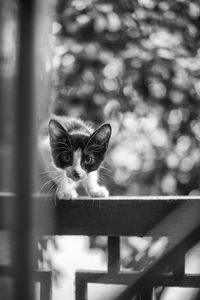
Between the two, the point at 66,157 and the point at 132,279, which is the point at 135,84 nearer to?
the point at 66,157

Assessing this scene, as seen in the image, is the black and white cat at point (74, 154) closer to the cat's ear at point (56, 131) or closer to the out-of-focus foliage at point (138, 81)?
the cat's ear at point (56, 131)

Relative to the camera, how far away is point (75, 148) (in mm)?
1388

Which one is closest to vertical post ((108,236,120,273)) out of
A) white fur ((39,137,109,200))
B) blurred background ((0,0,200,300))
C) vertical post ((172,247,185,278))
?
vertical post ((172,247,185,278))

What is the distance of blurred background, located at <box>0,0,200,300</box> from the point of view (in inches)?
74.5

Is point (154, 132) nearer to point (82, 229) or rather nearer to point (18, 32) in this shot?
point (82, 229)

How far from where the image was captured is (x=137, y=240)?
73.0 inches

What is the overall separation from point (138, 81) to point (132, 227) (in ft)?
3.97

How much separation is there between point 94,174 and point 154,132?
0.65 metres

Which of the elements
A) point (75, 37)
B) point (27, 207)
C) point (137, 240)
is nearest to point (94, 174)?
point (137, 240)

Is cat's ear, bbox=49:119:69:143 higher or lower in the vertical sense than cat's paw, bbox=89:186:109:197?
higher

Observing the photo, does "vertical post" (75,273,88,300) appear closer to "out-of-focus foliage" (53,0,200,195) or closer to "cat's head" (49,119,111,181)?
"cat's head" (49,119,111,181)

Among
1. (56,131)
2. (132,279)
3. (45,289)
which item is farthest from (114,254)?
(56,131)

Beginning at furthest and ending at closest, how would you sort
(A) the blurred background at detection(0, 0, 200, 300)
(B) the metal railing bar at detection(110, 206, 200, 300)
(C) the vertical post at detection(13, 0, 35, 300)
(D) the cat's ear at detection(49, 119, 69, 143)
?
(A) the blurred background at detection(0, 0, 200, 300), (D) the cat's ear at detection(49, 119, 69, 143), (B) the metal railing bar at detection(110, 206, 200, 300), (C) the vertical post at detection(13, 0, 35, 300)

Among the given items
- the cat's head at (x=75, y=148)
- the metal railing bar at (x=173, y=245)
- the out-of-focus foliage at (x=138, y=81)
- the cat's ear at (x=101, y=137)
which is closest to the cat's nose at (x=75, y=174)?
the cat's head at (x=75, y=148)
